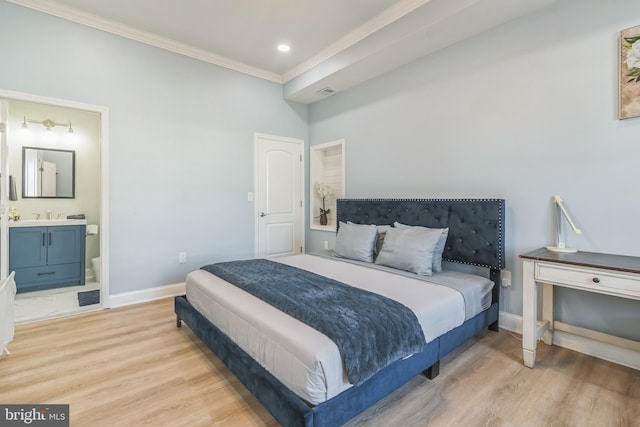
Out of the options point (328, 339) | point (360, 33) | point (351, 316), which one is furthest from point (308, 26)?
point (328, 339)

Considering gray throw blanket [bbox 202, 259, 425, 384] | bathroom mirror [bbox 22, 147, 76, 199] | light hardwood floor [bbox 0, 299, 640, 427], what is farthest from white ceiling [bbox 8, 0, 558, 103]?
light hardwood floor [bbox 0, 299, 640, 427]

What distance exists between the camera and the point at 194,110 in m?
3.71

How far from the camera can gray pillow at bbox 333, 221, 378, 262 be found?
10.1 ft

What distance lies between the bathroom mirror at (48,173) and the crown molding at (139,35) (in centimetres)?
216

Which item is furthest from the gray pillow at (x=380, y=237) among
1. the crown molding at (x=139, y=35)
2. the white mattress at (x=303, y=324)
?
the crown molding at (x=139, y=35)

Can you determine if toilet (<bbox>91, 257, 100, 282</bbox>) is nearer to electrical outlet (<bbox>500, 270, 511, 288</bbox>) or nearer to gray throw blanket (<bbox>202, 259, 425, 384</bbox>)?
gray throw blanket (<bbox>202, 259, 425, 384</bbox>)

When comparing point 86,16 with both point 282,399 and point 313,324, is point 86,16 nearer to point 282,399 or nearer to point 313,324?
point 313,324

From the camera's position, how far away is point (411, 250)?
2648 mm

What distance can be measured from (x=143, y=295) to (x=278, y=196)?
2127 millimetres

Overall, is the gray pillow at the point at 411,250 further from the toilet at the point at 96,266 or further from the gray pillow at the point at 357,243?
the toilet at the point at 96,266

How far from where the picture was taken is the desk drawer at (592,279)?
170 cm

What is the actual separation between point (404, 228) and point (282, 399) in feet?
A: 6.54

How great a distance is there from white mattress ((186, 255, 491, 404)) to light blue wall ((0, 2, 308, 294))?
1247 millimetres

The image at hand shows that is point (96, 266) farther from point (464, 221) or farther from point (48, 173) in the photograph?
point (464, 221)
